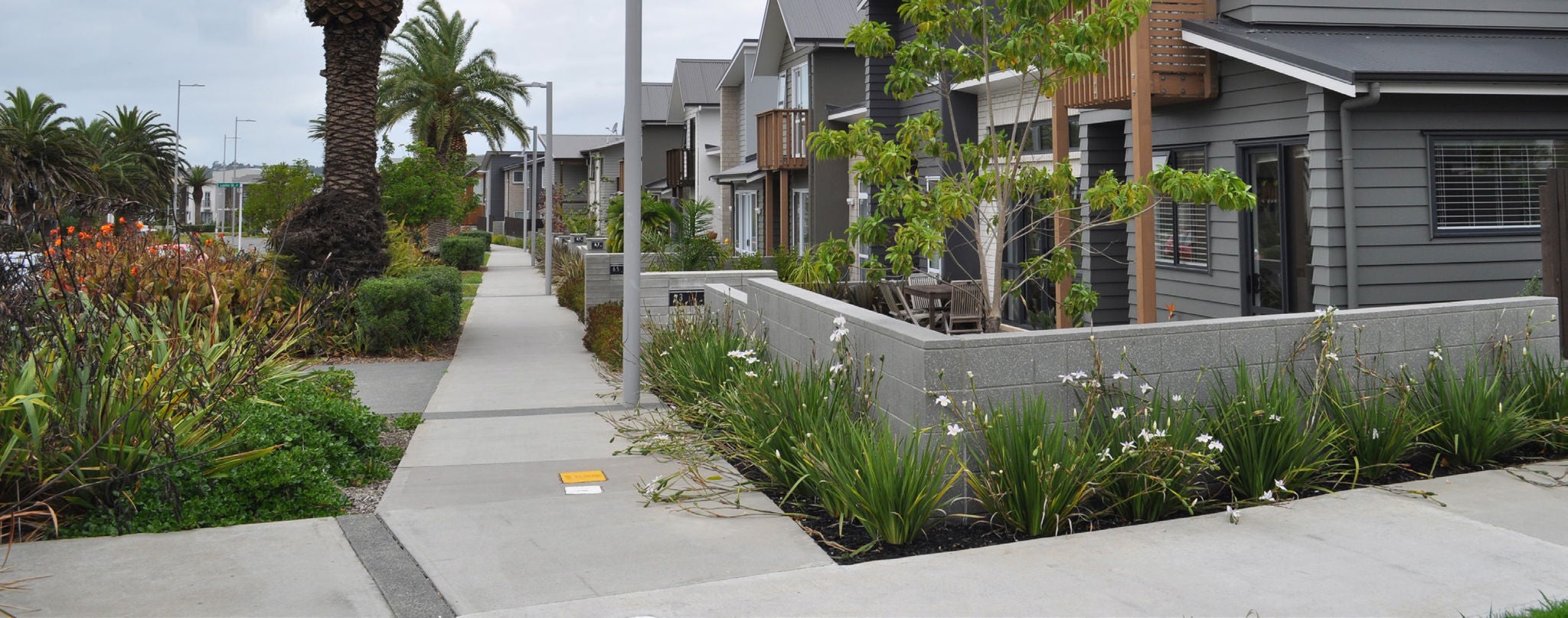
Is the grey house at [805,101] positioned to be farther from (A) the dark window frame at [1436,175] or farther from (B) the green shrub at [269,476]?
(B) the green shrub at [269,476]

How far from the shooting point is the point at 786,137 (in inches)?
1071

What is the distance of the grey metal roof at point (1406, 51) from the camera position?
10.2m

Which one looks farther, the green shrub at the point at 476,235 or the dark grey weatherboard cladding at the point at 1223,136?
the green shrub at the point at 476,235

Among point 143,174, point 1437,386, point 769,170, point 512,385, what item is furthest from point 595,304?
point 143,174

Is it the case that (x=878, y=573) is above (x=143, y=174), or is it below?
below

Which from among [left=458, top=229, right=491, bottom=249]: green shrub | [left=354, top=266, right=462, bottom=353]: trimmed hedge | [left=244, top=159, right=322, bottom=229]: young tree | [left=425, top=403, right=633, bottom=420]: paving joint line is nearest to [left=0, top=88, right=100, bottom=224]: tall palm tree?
[left=244, top=159, right=322, bottom=229]: young tree

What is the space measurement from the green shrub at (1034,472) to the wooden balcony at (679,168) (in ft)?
120

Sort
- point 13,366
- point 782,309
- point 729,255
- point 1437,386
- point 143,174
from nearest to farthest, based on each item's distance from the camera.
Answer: point 13,366, point 1437,386, point 782,309, point 729,255, point 143,174

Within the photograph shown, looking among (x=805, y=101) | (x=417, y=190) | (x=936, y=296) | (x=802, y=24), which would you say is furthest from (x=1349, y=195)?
(x=417, y=190)

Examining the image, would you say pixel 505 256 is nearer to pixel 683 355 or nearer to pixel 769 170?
pixel 769 170

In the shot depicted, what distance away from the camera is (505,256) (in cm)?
5294

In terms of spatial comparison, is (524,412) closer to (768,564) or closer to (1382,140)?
(768,564)

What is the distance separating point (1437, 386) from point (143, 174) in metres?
68.9

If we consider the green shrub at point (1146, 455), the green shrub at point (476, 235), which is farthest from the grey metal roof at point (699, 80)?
the green shrub at point (1146, 455)
